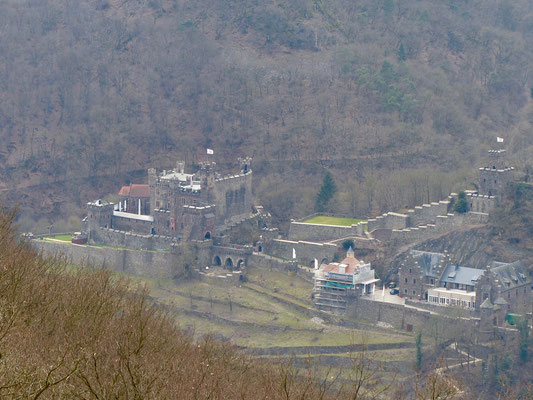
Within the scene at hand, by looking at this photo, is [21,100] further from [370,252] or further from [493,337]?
[493,337]

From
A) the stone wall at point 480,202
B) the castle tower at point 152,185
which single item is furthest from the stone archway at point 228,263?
the stone wall at point 480,202

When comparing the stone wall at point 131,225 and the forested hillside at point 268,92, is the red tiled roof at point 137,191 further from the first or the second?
the forested hillside at point 268,92

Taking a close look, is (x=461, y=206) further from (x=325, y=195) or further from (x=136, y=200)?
(x=136, y=200)

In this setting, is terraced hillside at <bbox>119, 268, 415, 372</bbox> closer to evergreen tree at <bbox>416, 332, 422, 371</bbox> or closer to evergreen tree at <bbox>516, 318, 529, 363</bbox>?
evergreen tree at <bbox>416, 332, 422, 371</bbox>

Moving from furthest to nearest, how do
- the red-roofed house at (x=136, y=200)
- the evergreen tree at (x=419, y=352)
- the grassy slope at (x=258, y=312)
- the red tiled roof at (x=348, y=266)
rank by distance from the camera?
the red-roofed house at (x=136, y=200) < the red tiled roof at (x=348, y=266) < the grassy slope at (x=258, y=312) < the evergreen tree at (x=419, y=352)

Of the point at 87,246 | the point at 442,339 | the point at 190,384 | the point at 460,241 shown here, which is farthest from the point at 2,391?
the point at 87,246

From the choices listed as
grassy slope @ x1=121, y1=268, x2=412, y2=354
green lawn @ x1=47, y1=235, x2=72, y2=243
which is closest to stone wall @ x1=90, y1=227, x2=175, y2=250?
green lawn @ x1=47, y1=235, x2=72, y2=243
